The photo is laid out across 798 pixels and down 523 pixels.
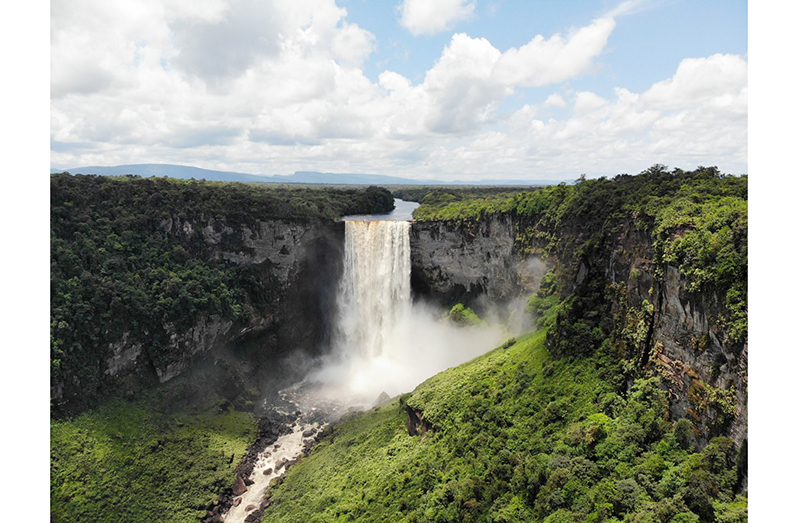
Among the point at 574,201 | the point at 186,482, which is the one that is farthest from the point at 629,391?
the point at 186,482

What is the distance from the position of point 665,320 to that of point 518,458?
860 cm

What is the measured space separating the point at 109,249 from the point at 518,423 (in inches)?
1213

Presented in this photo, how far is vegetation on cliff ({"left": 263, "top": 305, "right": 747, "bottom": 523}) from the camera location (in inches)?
610

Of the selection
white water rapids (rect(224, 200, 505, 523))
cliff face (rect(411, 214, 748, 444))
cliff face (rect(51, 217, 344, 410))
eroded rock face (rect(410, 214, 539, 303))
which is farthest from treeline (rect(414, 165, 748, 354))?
cliff face (rect(51, 217, 344, 410))

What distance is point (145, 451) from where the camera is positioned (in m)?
27.5

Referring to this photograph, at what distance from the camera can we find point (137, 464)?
26.5 metres

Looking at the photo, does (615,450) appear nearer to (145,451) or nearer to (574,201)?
(574,201)

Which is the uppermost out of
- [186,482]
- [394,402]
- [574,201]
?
[574,201]

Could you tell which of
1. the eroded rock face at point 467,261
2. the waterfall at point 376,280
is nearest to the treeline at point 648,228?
the eroded rock face at point 467,261

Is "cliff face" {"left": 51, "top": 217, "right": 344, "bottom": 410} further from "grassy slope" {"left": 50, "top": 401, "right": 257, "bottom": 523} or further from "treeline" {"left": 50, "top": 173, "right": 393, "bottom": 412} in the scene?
"grassy slope" {"left": 50, "top": 401, "right": 257, "bottom": 523}

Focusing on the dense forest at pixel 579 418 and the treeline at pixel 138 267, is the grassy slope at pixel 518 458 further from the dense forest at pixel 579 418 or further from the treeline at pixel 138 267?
the treeline at pixel 138 267

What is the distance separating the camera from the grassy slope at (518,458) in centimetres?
1566

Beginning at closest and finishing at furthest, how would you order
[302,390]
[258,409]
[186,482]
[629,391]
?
[629,391]
[186,482]
[258,409]
[302,390]

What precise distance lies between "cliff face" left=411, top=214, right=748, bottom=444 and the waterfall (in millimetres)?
9772
